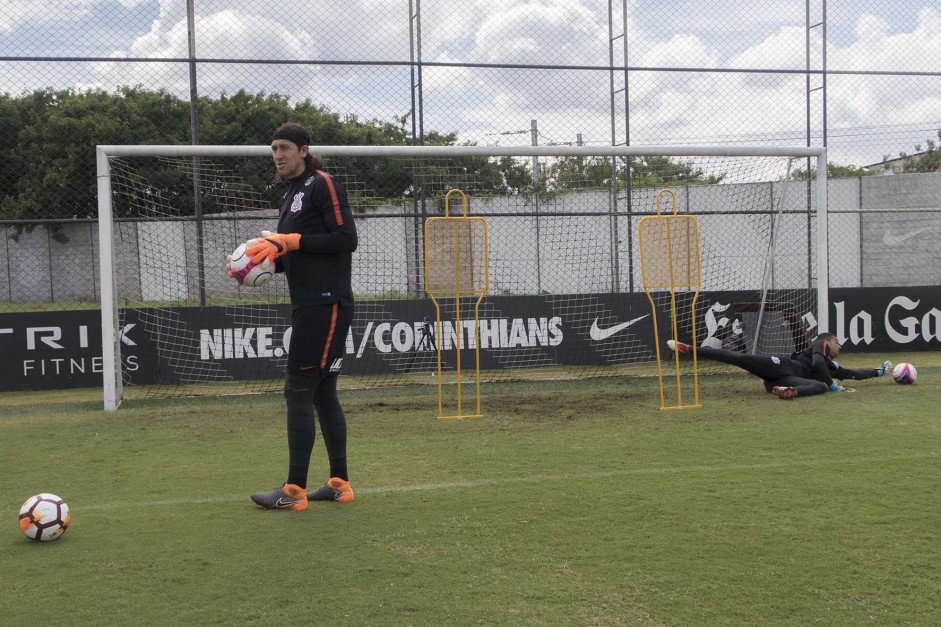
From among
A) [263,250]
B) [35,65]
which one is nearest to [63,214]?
[35,65]

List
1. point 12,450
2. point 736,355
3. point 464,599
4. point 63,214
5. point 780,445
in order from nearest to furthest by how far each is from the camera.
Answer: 1. point 464,599
2. point 780,445
3. point 12,450
4. point 736,355
5. point 63,214

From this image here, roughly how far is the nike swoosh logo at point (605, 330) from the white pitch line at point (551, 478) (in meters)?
6.40

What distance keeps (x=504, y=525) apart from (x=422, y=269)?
24.6 ft

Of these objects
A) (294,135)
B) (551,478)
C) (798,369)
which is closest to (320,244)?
(294,135)

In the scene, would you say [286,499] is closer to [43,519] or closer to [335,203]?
[43,519]

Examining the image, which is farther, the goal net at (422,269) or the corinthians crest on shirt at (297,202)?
the goal net at (422,269)

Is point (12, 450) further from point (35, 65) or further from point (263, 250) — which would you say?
point (35, 65)

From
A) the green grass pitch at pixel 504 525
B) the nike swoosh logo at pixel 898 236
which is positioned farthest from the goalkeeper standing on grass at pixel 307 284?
the nike swoosh logo at pixel 898 236

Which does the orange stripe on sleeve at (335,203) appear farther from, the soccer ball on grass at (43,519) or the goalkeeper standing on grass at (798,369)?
the goalkeeper standing on grass at (798,369)

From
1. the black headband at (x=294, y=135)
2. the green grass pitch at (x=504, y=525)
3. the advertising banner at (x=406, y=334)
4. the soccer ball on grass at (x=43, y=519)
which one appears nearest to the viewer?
the green grass pitch at (x=504, y=525)

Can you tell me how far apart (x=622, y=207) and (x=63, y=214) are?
792 centimetres

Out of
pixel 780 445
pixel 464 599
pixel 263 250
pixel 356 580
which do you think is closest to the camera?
pixel 464 599

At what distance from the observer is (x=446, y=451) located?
21.1ft

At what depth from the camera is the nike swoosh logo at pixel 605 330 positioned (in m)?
12.1
